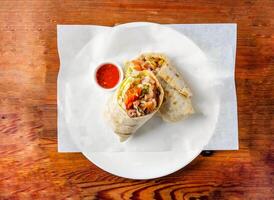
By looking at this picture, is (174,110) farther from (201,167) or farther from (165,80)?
(201,167)

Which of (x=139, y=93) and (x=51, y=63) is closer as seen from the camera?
(x=139, y=93)

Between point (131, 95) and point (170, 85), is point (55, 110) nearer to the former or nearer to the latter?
point (131, 95)

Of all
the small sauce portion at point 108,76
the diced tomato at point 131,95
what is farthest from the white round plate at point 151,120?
the diced tomato at point 131,95

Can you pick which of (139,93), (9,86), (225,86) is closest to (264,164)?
(225,86)

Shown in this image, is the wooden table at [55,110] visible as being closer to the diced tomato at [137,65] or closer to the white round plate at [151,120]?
the white round plate at [151,120]

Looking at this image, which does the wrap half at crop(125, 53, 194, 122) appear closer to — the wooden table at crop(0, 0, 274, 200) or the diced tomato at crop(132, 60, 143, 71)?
the diced tomato at crop(132, 60, 143, 71)

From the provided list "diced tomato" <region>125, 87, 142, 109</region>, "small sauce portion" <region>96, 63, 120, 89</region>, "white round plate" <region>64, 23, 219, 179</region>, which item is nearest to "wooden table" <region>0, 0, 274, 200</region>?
"white round plate" <region>64, 23, 219, 179</region>
